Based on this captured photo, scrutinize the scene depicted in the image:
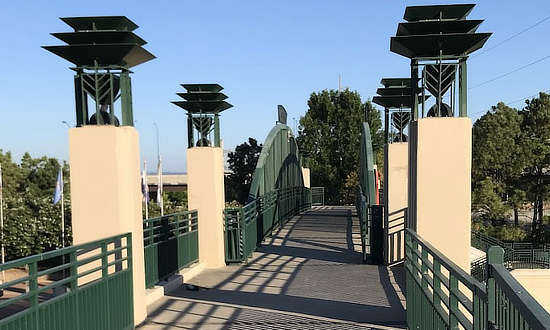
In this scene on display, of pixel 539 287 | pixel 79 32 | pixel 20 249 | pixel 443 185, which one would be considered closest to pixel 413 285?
pixel 443 185

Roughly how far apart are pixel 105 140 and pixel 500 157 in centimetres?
3613

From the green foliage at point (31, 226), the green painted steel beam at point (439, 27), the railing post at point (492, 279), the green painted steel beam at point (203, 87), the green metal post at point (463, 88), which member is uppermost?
the green painted steel beam at point (439, 27)

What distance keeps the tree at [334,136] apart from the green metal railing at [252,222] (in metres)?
31.4

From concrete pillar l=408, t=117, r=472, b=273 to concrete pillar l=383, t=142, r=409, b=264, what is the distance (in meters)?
4.61

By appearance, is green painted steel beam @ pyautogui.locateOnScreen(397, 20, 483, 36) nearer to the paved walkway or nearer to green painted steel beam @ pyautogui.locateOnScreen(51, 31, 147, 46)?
green painted steel beam @ pyautogui.locateOnScreen(51, 31, 147, 46)

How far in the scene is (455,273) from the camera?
405 centimetres

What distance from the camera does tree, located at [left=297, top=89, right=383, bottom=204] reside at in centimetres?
5281

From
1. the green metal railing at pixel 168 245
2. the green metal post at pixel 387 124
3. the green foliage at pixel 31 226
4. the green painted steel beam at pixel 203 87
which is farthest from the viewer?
the green foliage at pixel 31 226

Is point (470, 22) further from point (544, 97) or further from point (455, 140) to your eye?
point (544, 97)

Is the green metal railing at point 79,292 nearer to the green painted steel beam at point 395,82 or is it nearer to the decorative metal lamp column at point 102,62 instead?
the decorative metal lamp column at point 102,62

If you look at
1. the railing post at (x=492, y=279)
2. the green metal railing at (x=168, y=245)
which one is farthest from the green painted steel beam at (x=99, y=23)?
the railing post at (x=492, y=279)

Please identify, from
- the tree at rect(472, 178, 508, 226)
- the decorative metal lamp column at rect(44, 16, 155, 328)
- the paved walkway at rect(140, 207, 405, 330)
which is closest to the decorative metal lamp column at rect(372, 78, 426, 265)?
the paved walkway at rect(140, 207, 405, 330)

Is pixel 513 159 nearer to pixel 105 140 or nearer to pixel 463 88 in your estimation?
pixel 463 88

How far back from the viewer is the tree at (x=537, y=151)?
36812 millimetres
